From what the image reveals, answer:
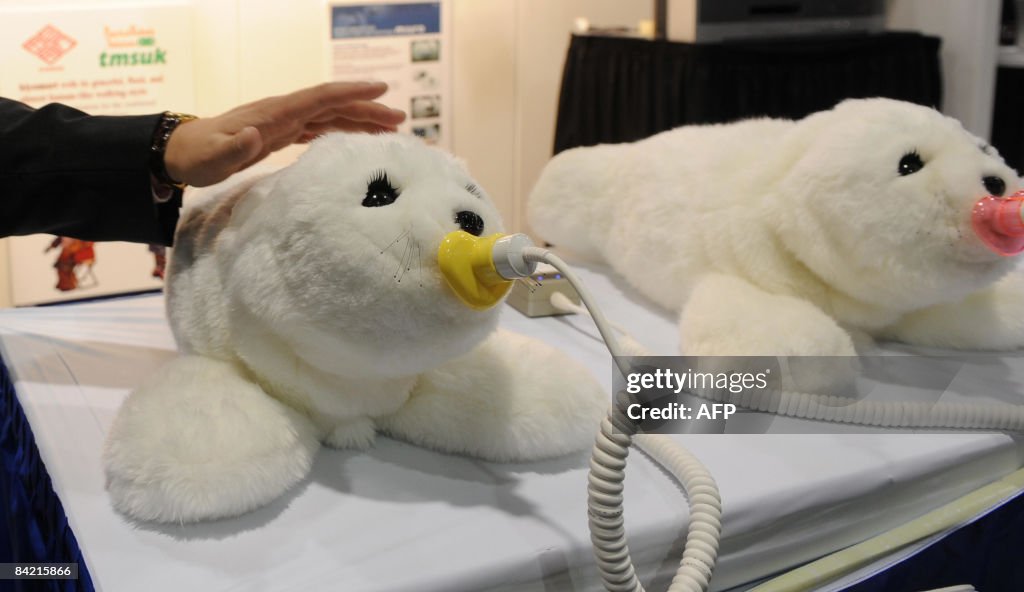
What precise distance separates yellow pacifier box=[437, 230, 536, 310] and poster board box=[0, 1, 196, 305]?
1.01m

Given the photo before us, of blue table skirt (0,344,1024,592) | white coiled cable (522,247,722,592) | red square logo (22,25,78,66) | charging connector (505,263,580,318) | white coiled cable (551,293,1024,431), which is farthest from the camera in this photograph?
red square logo (22,25,78,66)

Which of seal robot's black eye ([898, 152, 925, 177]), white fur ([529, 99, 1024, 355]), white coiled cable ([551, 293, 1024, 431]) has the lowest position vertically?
white coiled cable ([551, 293, 1024, 431])

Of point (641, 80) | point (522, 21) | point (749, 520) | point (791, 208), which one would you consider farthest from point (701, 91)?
point (749, 520)

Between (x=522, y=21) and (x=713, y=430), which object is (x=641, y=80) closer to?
(x=522, y=21)

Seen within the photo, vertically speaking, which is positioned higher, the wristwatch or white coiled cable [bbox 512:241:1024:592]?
the wristwatch

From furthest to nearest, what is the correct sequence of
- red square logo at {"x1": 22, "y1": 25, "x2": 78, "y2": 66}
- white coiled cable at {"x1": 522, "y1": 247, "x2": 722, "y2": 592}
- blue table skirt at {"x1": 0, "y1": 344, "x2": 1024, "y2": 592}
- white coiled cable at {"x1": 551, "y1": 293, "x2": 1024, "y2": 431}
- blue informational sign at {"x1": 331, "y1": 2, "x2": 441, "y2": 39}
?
blue informational sign at {"x1": 331, "y1": 2, "x2": 441, "y2": 39}
red square logo at {"x1": 22, "y1": 25, "x2": 78, "y2": 66}
white coiled cable at {"x1": 551, "y1": 293, "x2": 1024, "y2": 431}
blue table skirt at {"x1": 0, "y1": 344, "x2": 1024, "y2": 592}
white coiled cable at {"x1": 522, "y1": 247, "x2": 722, "y2": 592}

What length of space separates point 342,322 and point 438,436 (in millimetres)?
151

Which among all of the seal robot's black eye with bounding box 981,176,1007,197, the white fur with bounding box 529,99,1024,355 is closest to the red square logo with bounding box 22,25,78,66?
the white fur with bounding box 529,99,1024,355

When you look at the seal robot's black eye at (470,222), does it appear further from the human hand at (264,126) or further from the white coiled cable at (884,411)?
the white coiled cable at (884,411)

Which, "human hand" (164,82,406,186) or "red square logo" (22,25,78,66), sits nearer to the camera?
"human hand" (164,82,406,186)

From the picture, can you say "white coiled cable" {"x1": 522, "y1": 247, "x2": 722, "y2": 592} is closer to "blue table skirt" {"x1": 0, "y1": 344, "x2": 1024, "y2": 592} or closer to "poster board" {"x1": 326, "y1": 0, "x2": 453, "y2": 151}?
"blue table skirt" {"x1": 0, "y1": 344, "x2": 1024, "y2": 592}

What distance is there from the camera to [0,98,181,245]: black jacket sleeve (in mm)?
805

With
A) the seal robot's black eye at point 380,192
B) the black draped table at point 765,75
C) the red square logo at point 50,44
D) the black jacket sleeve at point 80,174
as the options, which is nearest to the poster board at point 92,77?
the red square logo at point 50,44

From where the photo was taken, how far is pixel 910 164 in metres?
0.86
